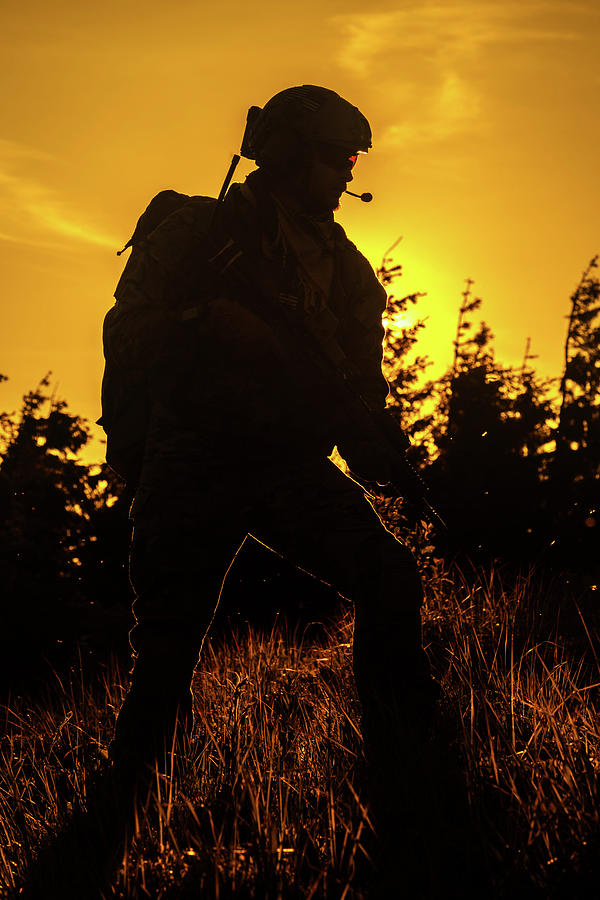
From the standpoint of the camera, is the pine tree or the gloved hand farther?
the pine tree

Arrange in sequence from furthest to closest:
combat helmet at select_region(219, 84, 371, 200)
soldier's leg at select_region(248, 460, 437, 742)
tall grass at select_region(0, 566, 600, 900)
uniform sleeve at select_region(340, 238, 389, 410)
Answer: uniform sleeve at select_region(340, 238, 389, 410) < combat helmet at select_region(219, 84, 371, 200) < soldier's leg at select_region(248, 460, 437, 742) < tall grass at select_region(0, 566, 600, 900)

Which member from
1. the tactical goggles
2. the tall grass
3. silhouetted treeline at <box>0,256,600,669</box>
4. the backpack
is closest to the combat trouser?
the tall grass

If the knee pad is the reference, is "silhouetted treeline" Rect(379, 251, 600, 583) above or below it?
above

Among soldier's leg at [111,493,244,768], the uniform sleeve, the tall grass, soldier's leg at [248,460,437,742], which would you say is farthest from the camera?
the uniform sleeve

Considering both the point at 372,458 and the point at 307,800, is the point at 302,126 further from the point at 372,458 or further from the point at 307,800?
the point at 307,800

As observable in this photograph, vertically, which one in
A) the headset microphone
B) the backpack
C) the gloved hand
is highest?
the headset microphone

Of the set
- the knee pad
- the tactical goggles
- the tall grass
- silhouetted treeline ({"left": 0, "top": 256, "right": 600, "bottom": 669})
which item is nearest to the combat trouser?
the knee pad

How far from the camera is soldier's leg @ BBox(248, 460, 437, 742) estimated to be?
A: 3.13 metres

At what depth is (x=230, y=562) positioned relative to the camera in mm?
3520

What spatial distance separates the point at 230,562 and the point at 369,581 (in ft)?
1.91

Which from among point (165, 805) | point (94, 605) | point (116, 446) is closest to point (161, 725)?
point (165, 805)

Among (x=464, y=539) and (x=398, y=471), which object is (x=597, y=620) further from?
(x=464, y=539)

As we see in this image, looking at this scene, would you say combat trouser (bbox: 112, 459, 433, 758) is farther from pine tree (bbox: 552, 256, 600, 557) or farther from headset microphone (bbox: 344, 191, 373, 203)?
pine tree (bbox: 552, 256, 600, 557)

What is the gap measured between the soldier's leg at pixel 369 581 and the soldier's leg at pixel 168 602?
27 centimetres
